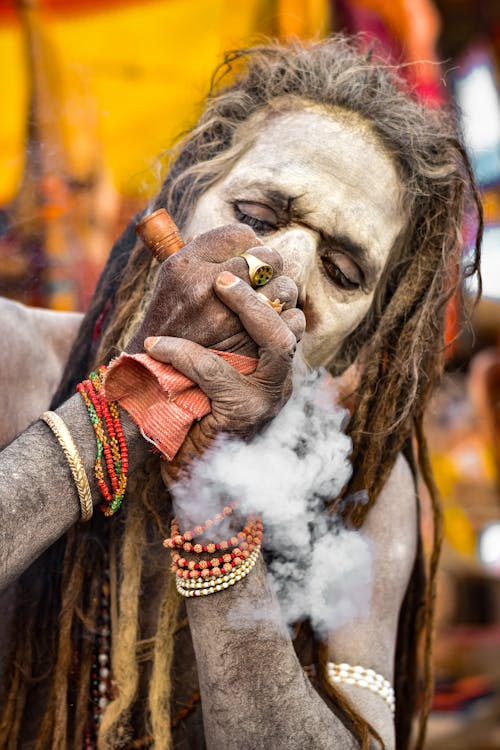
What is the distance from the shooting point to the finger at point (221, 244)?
5.01ft

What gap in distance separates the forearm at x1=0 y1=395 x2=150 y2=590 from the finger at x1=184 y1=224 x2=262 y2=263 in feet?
1.13

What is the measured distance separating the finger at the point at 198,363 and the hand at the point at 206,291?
32 millimetres

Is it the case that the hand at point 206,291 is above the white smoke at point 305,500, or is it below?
above

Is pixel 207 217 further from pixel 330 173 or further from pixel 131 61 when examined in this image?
pixel 131 61

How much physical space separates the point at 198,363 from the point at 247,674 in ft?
2.12

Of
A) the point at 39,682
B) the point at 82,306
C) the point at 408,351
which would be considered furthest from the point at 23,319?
the point at 82,306

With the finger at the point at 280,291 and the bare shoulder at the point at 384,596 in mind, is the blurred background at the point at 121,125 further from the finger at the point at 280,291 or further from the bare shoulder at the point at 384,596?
the finger at the point at 280,291

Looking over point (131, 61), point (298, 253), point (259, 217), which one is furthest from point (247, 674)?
point (131, 61)

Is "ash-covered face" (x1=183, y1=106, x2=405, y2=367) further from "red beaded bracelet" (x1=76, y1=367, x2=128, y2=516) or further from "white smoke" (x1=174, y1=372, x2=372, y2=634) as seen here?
"red beaded bracelet" (x1=76, y1=367, x2=128, y2=516)

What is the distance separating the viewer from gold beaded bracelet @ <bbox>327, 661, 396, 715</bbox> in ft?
6.58

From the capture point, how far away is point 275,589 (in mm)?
1969

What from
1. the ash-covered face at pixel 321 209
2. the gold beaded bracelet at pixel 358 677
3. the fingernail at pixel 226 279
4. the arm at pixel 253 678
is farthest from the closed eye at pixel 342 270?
the gold beaded bracelet at pixel 358 677

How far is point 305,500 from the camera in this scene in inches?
77.8

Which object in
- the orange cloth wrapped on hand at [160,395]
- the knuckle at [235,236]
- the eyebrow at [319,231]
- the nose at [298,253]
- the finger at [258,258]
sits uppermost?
the eyebrow at [319,231]
